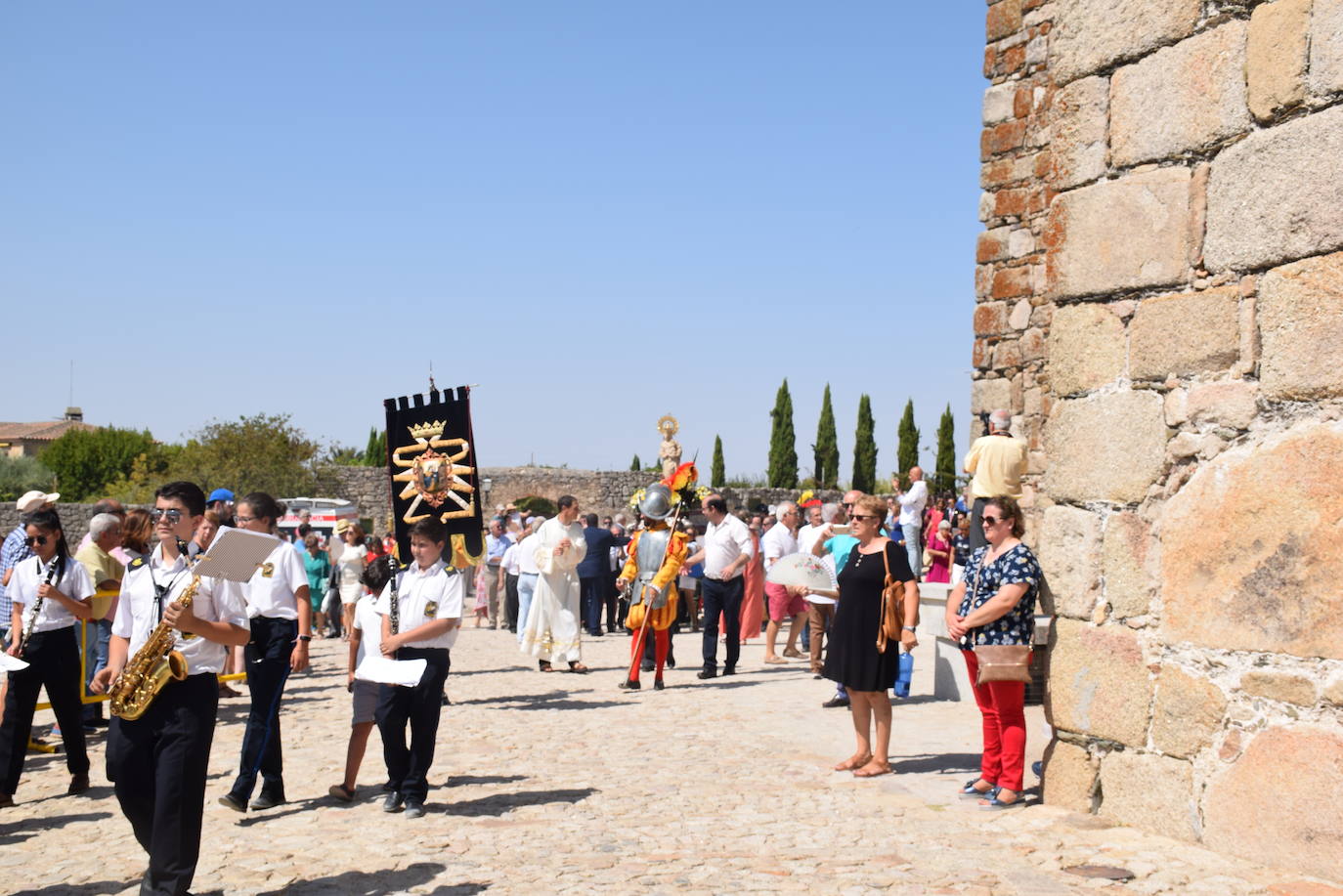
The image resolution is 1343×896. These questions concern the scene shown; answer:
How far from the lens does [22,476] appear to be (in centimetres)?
5062

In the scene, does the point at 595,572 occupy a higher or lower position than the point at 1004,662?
lower

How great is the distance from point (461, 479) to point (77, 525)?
1131 inches

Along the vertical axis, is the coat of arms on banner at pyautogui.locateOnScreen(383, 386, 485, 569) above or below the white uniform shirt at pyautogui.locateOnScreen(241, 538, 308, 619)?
above

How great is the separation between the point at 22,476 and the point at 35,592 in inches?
1918

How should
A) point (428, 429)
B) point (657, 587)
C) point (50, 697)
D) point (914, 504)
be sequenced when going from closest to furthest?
point (50, 697)
point (428, 429)
point (657, 587)
point (914, 504)

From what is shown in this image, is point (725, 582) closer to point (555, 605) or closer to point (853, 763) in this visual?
point (555, 605)

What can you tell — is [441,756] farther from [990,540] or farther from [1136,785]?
[1136,785]

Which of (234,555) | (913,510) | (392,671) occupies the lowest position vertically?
(392,671)

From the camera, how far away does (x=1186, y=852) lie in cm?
518

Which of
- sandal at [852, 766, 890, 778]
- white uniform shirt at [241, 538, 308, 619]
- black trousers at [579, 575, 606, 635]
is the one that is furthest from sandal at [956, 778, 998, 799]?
black trousers at [579, 575, 606, 635]

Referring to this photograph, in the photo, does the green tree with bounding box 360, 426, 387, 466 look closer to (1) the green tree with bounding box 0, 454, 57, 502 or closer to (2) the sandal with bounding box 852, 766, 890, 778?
(1) the green tree with bounding box 0, 454, 57, 502

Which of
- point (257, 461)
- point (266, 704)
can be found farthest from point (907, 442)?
point (266, 704)

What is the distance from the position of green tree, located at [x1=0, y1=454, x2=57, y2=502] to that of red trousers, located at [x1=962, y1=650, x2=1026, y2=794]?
49.3 meters

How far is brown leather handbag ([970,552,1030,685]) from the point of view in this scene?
6344 mm
